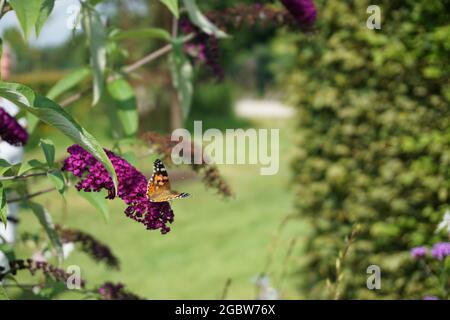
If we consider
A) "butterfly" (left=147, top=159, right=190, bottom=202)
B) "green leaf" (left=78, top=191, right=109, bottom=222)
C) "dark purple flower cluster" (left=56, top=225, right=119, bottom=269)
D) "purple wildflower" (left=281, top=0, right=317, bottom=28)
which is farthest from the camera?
"purple wildflower" (left=281, top=0, right=317, bottom=28)

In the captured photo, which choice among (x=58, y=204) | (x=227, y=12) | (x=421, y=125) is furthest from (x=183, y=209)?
(x=227, y=12)

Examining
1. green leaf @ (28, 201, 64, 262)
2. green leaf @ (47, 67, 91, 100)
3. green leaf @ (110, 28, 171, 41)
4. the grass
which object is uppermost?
green leaf @ (110, 28, 171, 41)

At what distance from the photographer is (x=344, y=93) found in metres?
4.81

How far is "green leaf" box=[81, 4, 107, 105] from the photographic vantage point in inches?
90.1

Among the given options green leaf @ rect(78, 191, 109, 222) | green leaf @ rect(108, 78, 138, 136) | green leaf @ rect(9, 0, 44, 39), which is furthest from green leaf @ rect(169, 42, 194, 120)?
green leaf @ rect(9, 0, 44, 39)

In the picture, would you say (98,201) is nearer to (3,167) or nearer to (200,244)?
(3,167)

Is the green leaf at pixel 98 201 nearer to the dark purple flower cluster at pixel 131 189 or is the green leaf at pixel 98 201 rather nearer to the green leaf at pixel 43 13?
the dark purple flower cluster at pixel 131 189

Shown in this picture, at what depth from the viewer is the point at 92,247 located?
8.13 feet

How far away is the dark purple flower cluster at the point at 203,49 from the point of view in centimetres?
287

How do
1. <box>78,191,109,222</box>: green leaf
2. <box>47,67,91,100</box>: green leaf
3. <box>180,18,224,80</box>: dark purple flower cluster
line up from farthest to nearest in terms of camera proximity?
1. <box>180,18,224,80</box>: dark purple flower cluster
2. <box>47,67,91,100</box>: green leaf
3. <box>78,191,109,222</box>: green leaf

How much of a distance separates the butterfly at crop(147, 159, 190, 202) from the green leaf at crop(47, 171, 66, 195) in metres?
0.24

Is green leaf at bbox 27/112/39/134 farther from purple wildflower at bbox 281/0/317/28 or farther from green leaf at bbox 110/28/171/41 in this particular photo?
purple wildflower at bbox 281/0/317/28

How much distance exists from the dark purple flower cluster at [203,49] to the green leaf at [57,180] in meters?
1.24
